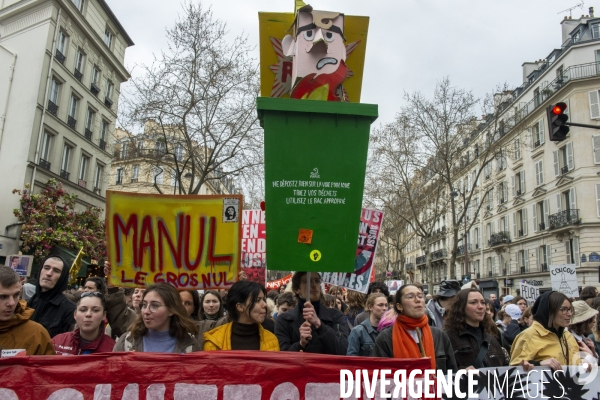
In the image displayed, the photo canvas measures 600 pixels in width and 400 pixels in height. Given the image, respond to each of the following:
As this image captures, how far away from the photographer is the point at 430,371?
3.29 meters

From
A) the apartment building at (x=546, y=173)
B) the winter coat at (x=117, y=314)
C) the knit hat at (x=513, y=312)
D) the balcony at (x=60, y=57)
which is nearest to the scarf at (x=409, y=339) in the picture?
the winter coat at (x=117, y=314)

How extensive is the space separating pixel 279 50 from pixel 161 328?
2406 millimetres

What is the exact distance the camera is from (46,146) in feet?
78.2

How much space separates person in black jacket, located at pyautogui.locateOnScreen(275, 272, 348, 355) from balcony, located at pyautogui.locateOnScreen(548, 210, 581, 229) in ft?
107

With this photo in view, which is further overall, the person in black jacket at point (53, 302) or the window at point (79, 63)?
the window at point (79, 63)

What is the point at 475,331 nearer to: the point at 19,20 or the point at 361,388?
the point at 361,388

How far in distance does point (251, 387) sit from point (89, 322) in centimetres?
150

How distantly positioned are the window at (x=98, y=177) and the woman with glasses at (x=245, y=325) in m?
27.2

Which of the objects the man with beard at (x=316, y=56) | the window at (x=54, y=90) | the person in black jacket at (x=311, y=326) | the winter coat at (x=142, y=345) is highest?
the window at (x=54, y=90)

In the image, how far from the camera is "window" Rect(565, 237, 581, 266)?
106ft

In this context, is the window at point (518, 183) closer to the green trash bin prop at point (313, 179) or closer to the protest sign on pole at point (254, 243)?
the protest sign on pole at point (254, 243)

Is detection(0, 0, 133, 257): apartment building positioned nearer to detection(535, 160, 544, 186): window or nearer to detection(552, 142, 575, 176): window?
detection(552, 142, 575, 176): window

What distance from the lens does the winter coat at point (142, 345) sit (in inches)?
137

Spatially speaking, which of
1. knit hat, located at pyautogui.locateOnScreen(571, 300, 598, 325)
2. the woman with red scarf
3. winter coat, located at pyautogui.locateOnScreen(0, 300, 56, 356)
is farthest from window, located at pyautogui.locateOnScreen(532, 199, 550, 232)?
winter coat, located at pyautogui.locateOnScreen(0, 300, 56, 356)
